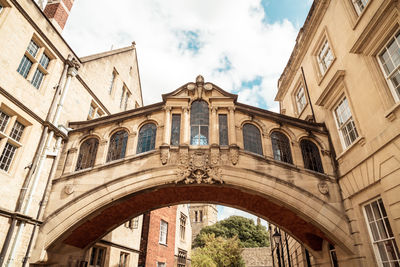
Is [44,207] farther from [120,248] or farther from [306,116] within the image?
[306,116]

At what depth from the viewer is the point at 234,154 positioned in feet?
34.4

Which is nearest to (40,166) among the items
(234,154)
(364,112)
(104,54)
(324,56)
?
(234,154)

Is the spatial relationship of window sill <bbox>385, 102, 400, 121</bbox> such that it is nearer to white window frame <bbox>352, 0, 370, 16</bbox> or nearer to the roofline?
white window frame <bbox>352, 0, 370, 16</bbox>

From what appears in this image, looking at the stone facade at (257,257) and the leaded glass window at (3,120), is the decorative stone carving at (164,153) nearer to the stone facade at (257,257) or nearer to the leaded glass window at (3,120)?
the leaded glass window at (3,120)

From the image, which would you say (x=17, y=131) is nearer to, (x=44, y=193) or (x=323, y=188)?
(x=44, y=193)

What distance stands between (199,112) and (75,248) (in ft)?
26.7

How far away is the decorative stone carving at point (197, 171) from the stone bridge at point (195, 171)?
40 mm

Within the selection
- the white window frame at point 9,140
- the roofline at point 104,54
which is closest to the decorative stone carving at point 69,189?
the white window frame at point 9,140

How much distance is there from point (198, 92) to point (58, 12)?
833 centimetres

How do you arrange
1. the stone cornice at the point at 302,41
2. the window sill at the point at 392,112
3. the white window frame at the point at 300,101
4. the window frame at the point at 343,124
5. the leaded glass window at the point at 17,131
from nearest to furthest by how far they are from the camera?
the window sill at the point at 392,112, the leaded glass window at the point at 17,131, the window frame at the point at 343,124, the stone cornice at the point at 302,41, the white window frame at the point at 300,101

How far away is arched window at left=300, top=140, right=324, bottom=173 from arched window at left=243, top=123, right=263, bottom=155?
1.93 metres

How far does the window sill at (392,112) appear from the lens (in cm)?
714

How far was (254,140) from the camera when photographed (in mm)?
11195

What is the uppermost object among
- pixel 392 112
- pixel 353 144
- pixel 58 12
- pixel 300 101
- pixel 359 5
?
pixel 58 12
